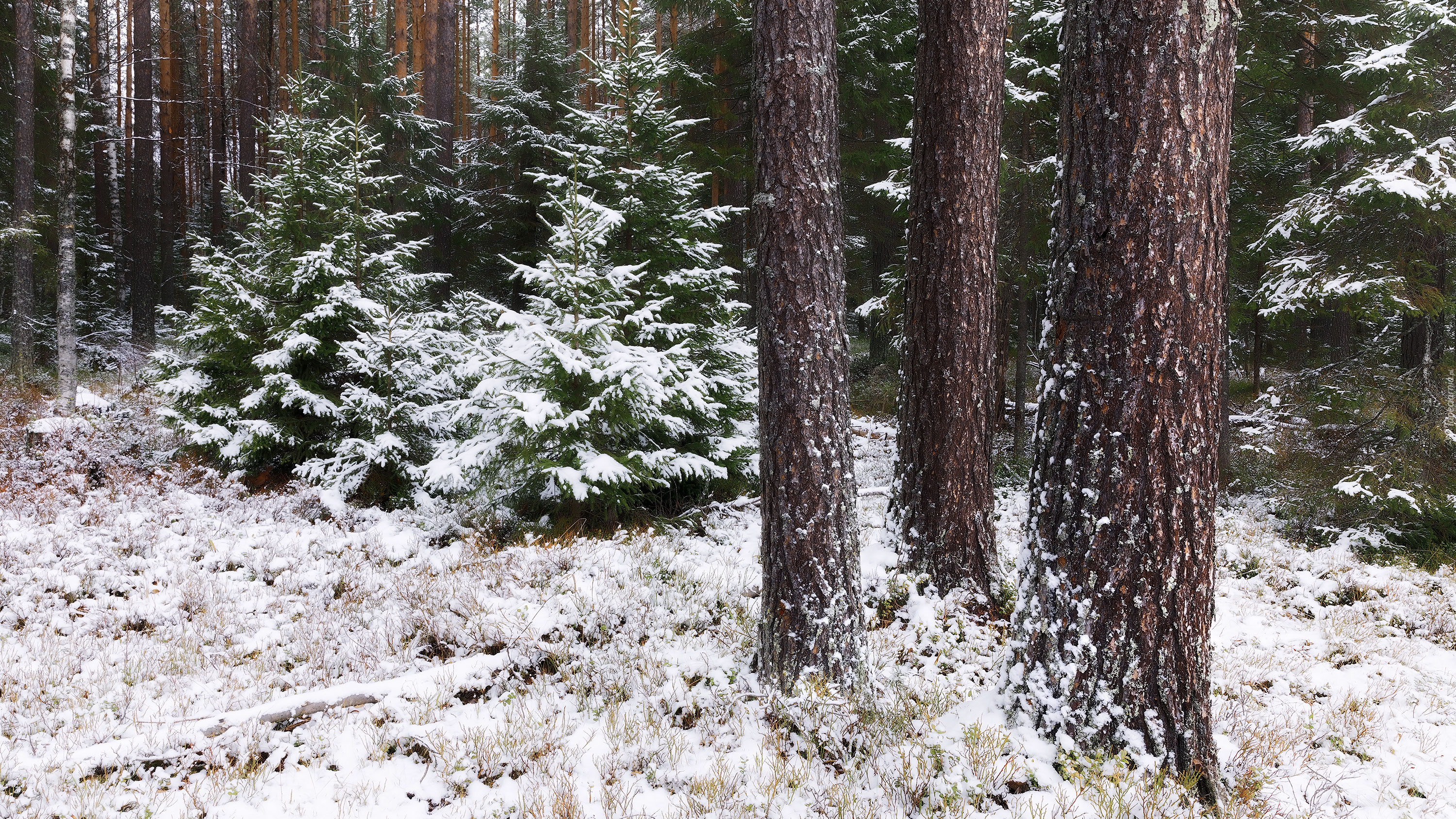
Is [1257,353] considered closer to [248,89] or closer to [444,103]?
[444,103]

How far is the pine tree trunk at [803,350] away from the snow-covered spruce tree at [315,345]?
667cm

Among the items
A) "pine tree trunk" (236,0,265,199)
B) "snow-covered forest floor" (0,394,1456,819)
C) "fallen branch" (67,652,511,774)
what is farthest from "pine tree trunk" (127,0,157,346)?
"fallen branch" (67,652,511,774)

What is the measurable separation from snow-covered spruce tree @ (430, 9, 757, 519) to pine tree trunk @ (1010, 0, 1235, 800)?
15.2ft

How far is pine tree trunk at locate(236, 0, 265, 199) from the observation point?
57.8 feet

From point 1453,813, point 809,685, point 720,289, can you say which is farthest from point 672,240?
point 1453,813

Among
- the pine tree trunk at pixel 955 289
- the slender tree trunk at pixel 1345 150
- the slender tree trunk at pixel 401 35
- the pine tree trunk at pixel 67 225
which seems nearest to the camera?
the pine tree trunk at pixel 955 289

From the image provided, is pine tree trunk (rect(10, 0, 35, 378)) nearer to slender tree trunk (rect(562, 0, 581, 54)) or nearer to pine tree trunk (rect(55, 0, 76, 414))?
pine tree trunk (rect(55, 0, 76, 414))

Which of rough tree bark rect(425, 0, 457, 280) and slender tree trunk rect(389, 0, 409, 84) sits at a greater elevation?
slender tree trunk rect(389, 0, 409, 84)

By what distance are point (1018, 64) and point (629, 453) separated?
9.89 m

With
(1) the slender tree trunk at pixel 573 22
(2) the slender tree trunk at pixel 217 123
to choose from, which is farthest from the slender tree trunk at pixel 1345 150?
(2) the slender tree trunk at pixel 217 123

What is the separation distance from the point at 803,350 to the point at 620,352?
383 cm

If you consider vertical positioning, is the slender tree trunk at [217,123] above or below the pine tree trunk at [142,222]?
above

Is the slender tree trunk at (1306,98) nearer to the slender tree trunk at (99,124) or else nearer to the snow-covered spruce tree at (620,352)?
the snow-covered spruce tree at (620,352)

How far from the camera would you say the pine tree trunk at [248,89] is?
17625 millimetres
